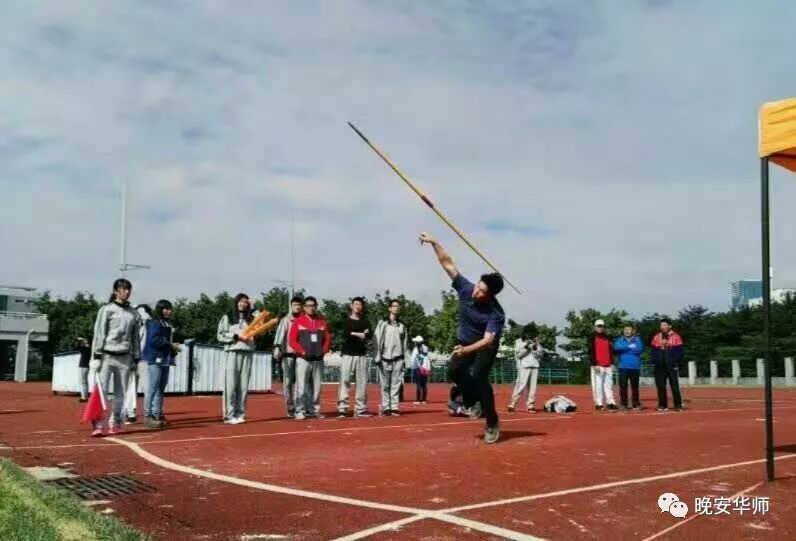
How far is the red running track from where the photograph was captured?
4.36 metres

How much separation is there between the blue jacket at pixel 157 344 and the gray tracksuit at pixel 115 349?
112 centimetres

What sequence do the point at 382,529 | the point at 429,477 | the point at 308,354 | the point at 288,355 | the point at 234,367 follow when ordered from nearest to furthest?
the point at 382,529 → the point at 429,477 → the point at 234,367 → the point at 308,354 → the point at 288,355

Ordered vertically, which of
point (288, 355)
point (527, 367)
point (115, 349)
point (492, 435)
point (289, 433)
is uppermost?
point (115, 349)

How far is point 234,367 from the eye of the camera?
11445 millimetres

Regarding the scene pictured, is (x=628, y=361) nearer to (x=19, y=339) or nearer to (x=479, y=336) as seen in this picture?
(x=479, y=336)

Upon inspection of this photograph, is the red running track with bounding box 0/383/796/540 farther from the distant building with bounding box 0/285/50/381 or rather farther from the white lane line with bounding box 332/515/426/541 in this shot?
the distant building with bounding box 0/285/50/381

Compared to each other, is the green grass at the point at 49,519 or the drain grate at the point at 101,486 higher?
the green grass at the point at 49,519

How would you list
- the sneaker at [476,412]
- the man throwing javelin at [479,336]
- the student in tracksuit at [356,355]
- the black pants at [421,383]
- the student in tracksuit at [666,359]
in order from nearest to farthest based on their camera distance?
the man throwing javelin at [479,336]
the sneaker at [476,412]
the student in tracksuit at [356,355]
the student in tracksuit at [666,359]
the black pants at [421,383]

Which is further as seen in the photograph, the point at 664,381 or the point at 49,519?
the point at 664,381

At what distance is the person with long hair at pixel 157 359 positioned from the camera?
1074 cm

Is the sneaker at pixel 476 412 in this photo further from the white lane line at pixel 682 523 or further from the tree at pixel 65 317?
the tree at pixel 65 317

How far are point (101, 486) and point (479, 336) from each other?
163 inches

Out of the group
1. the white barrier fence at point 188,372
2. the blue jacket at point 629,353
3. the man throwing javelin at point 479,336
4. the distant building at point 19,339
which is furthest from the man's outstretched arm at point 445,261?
the distant building at point 19,339

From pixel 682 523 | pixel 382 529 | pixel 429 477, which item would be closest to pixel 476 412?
pixel 429 477
